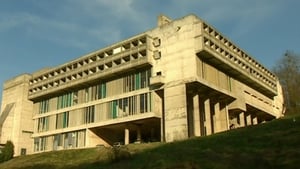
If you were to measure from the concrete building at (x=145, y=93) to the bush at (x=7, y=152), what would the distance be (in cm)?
272

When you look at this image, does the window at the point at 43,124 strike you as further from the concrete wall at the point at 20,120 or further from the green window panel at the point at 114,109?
the green window panel at the point at 114,109

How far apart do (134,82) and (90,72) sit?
8766mm

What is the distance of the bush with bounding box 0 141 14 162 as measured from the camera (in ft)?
181

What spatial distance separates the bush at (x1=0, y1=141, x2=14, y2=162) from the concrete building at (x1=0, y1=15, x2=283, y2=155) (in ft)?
8.91

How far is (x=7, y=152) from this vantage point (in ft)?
188

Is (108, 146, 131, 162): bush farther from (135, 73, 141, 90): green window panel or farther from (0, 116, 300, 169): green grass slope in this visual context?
(135, 73, 141, 90): green window panel

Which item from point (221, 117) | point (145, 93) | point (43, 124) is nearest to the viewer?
point (145, 93)

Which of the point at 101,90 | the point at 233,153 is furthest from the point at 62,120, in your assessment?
the point at 233,153

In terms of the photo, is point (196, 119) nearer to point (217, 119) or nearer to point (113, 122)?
point (217, 119)

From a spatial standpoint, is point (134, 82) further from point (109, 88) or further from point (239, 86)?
point (239, 86)

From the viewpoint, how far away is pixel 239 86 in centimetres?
5722

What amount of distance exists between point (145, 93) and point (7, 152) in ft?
79.6

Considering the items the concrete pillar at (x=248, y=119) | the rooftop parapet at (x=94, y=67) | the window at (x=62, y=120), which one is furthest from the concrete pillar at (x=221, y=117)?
the window at (x=62, y=120)

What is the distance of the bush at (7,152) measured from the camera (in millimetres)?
55272
